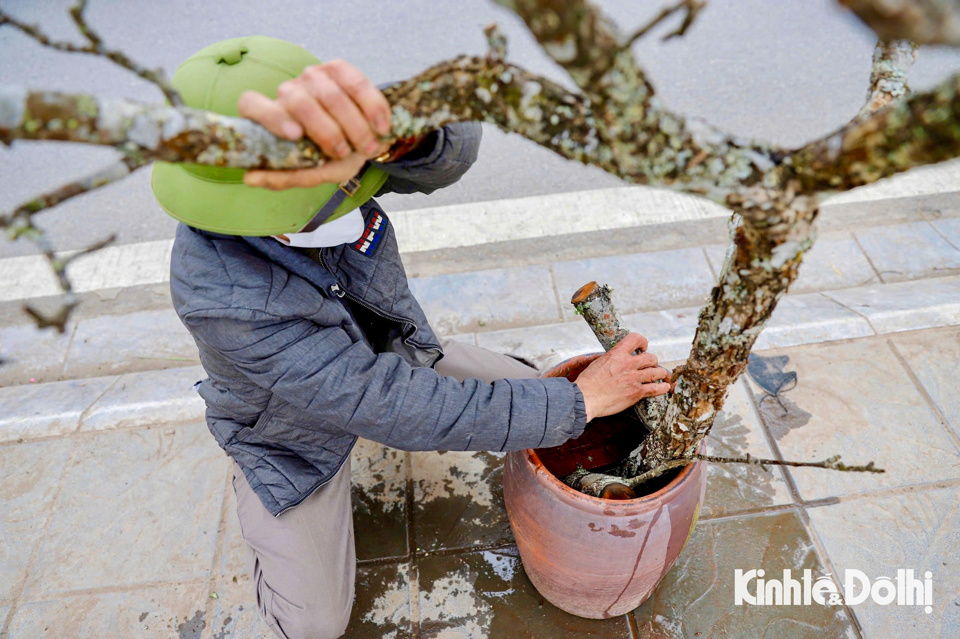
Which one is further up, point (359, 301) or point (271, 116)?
point (271, 116)

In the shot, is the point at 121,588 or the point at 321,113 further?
the point at 121,588

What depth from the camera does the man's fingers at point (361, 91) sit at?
98 centimetres

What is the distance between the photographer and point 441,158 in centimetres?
153

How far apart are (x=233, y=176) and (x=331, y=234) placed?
0.32 metres

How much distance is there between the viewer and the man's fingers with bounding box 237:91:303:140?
95 cm

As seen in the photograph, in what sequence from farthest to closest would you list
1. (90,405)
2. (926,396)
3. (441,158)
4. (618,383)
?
(90,405) → (926,396) → (618,383) → (441,158)

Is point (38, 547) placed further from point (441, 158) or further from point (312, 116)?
point (312, 116)

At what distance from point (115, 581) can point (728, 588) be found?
1914mm

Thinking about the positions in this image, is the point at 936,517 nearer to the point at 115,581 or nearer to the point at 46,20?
the point at 115,581

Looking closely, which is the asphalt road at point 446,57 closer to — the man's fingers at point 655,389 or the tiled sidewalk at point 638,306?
the tiled sidewalk at point 638,306

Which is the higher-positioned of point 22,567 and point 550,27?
point 550,27

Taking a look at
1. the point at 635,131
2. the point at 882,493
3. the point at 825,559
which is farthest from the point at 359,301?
the point at 882,493

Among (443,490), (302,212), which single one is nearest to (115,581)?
(443,490)

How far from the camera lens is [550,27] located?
0.80m
